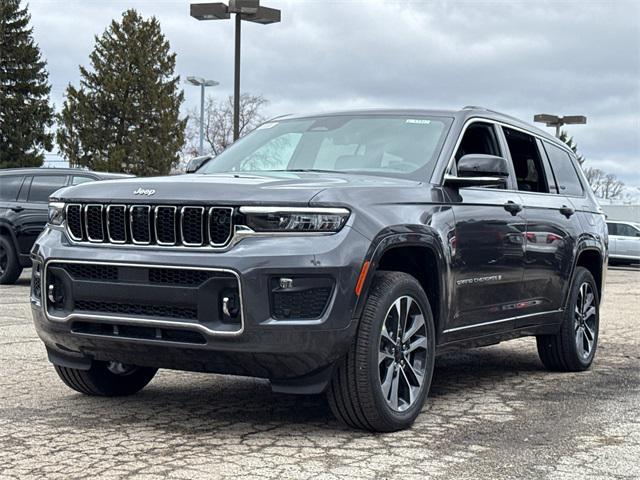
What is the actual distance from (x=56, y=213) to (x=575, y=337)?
4.00 meters

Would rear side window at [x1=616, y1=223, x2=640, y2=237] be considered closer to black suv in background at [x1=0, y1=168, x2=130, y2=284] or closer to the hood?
black suv in background at [x1=0, y1=168, x2=130, y2=284]

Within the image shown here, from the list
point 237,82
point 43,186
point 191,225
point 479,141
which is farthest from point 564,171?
point 237,82

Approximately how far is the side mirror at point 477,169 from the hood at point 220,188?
44 cm

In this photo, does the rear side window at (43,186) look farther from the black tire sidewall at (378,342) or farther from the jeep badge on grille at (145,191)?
the black tire sidewall at (378,342)

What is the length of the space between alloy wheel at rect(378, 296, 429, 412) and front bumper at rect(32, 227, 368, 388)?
0.40 metres

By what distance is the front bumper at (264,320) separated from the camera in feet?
15.6

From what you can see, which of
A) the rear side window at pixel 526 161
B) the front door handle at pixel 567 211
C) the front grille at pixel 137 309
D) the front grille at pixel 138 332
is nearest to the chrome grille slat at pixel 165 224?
the front grille at pixel 137 309

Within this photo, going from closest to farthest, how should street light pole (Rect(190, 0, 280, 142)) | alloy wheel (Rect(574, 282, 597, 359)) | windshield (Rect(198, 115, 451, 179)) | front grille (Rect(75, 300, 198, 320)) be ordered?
front grille (Rect(75, 300, 198, 320)), windshield (Rect(198, 115, 451, 179)), alloy wheel (Rect(574, 282, 597, 359)), street light pole (Rect(190, 0, 280, 142))

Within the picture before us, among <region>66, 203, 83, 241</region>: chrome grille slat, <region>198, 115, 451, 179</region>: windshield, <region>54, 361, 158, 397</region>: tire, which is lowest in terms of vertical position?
<region>54, 361, 158, 397</region>: tire

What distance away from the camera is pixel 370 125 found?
21.3 feet

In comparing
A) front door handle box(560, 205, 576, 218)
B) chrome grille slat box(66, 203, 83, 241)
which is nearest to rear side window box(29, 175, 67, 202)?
front door handle box(560, 205, 576, 218)

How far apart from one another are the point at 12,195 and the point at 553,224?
9.93m

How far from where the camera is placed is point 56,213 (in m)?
5.53

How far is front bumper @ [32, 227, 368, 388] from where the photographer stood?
476cm
